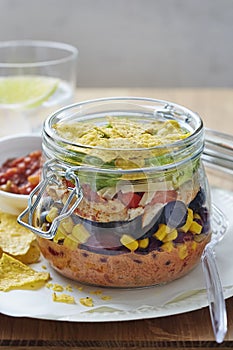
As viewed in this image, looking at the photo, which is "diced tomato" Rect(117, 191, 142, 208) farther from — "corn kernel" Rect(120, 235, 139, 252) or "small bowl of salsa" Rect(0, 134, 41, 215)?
"small bowl of salsa" Rect(0, 134, 41, 215)

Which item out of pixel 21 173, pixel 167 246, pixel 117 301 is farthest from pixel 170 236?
pixel 21 173

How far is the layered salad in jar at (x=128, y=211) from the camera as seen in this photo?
1.09 meters

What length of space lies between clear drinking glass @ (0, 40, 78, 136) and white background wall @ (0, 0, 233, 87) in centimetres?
96

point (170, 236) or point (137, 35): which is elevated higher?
point (170, 236)

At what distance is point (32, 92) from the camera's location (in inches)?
74.0

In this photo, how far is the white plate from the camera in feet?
3.53

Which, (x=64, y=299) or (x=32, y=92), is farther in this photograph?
(x=32, y=92)

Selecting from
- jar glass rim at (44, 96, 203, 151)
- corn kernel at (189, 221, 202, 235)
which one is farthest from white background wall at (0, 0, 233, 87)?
corn kernel at (189, 221, 202, 235)

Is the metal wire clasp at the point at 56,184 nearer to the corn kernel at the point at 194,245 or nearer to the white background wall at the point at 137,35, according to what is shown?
the corn kernel at the point at 194,245

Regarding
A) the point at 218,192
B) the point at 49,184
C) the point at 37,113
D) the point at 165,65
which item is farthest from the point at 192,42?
the point at 49,184

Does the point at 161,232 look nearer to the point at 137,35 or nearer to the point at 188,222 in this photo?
the point at 188,222

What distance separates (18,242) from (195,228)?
0.33 metres

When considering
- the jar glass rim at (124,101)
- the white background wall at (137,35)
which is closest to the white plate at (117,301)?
the jar glass rim at (124,101)

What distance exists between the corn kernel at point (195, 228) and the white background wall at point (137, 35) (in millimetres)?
1893
